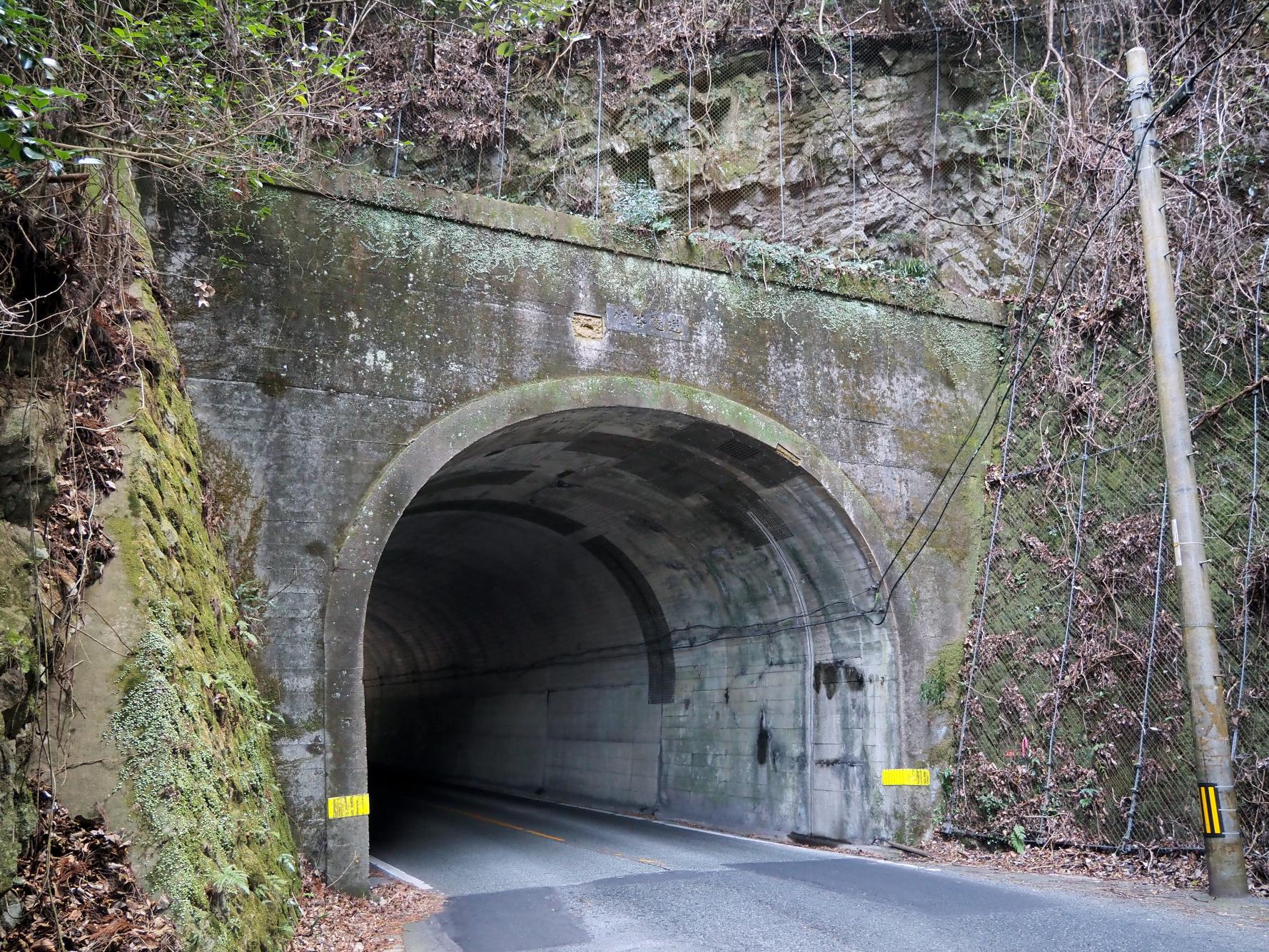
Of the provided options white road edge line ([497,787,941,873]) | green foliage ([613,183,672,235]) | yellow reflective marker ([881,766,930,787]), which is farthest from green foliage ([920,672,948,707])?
green foliage ([613,183,672,235])

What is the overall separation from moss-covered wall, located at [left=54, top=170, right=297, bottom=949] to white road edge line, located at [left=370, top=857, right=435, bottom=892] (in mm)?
1705

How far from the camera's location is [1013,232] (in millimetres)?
11805

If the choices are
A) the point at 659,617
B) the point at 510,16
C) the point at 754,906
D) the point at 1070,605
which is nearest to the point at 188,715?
the point at 754,906

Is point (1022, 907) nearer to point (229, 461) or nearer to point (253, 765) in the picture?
point (253, 765)

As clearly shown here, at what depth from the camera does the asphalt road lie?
5.82 meters

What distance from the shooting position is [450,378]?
28.8ft

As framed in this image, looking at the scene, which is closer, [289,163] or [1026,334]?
[289,163]

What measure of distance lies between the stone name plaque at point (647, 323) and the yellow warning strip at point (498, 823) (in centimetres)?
546

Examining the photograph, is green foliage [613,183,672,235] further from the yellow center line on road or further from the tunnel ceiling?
the yellow center line on road

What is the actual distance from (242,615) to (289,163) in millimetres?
3908

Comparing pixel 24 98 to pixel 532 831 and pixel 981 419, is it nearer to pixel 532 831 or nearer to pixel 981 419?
pixel 981 419

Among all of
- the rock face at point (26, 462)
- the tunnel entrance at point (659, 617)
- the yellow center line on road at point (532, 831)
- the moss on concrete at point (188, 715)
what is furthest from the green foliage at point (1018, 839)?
the rock face at point (26, 462)

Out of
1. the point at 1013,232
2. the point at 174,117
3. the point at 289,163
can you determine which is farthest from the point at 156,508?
the point at 1013,232

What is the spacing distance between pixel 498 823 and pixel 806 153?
9.26 meters
